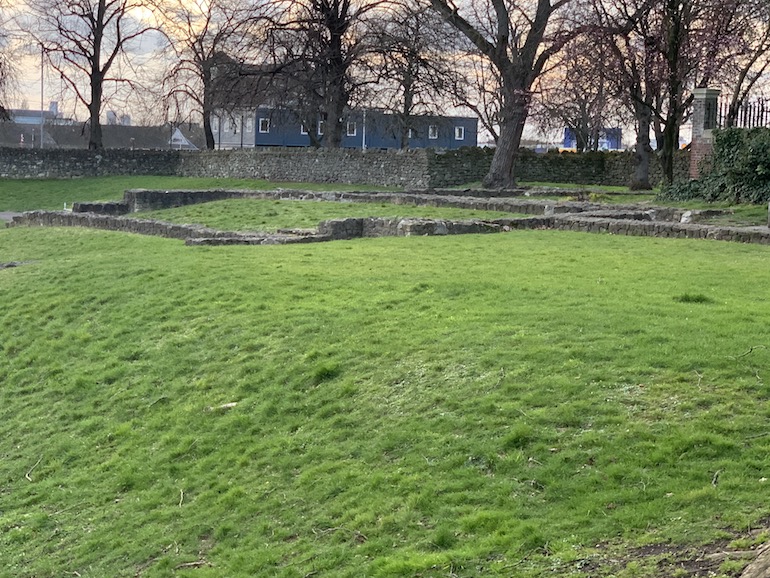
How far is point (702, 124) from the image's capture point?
2877cm

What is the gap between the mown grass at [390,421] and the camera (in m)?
6.09

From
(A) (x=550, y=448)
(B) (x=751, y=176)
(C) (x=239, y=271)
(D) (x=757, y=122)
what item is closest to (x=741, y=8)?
(D) (x=757, y=122)

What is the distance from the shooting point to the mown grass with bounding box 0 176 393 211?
39.3 meters

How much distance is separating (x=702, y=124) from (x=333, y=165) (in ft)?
47.6

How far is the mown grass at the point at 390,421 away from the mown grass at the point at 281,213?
8.80 meters

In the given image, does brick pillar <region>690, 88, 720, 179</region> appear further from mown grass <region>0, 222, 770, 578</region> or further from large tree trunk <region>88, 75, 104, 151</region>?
large tree trunk <region>88, 75, 104, 151</region>

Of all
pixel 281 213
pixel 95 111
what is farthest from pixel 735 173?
pixel 95 111

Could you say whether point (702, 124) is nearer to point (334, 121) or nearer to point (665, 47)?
point (665, 47)

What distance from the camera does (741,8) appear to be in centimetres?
2688

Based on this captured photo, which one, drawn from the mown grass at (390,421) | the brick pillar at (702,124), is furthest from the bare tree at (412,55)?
the mown grass at (390,421)

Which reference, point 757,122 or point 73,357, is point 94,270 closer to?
point 73,357

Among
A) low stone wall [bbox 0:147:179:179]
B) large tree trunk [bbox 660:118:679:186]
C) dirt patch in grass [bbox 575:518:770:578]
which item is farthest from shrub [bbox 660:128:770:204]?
low stone wall [bbox 0:147:179:179]

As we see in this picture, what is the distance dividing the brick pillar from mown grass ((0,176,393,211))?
→ 1184 centimetres

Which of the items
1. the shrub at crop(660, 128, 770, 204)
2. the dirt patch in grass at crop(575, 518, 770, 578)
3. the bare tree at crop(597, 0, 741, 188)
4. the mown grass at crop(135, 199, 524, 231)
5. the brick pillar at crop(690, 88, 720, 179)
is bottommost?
the dirt patch in grass at crop(575, 518, 770, 578)
